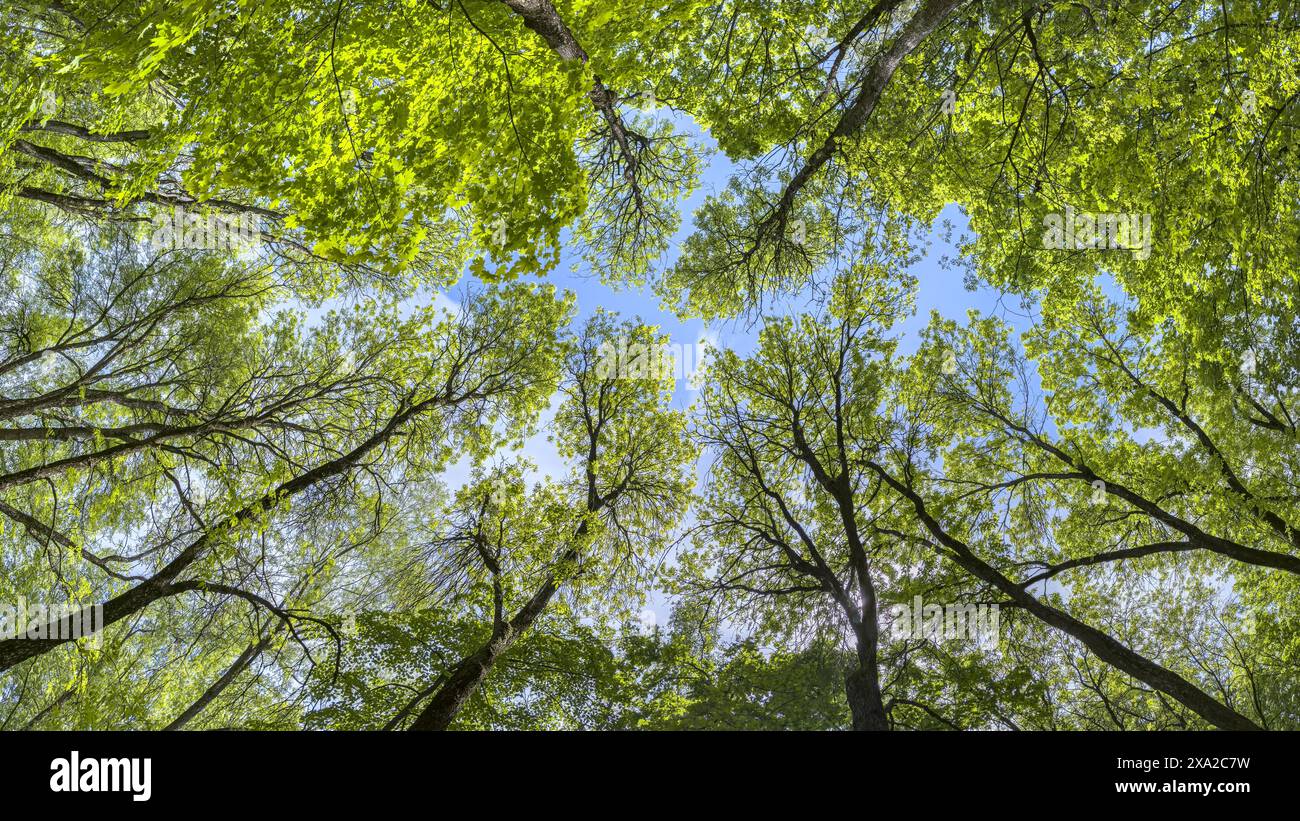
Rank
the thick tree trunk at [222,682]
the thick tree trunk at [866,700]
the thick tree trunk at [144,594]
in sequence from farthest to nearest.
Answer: the thick tree trunk at [222,682] → the thick tree trunk at [866,700] → the thick tree trunk at [144,594]

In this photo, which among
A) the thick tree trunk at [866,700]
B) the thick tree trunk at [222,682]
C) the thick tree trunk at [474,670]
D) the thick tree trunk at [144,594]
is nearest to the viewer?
the thick tree trunk at [144,594]

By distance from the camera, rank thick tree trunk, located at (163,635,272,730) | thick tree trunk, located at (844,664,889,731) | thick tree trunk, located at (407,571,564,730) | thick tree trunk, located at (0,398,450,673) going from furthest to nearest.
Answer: thick tree trunk, located at (163,635,272,730)
thick tree trunk, located at (407,571,564,730)
thick tree trunk, located at (844,664,889,731)
thick tree trunk, located at (0,398,450,673)

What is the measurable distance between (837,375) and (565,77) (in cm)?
796

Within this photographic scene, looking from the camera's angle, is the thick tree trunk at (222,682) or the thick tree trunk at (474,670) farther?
the thick tree trunk at (222,682)

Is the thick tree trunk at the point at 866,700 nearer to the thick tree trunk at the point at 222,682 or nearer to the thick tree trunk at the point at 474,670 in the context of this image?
the thick tree trunk at the point at 474,670

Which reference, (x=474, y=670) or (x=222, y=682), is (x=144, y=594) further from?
(x=222, y=682)

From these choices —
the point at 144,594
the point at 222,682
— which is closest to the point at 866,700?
the point at 144,594

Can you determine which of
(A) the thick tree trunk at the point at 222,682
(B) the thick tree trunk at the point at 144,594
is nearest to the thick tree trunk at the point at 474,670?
(B) the thick tree trunk at the point at 144,594

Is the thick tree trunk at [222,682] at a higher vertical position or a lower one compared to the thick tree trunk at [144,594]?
lower

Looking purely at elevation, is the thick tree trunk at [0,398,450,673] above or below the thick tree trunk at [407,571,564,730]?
above

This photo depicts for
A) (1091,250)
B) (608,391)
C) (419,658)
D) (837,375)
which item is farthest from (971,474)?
(419,658)

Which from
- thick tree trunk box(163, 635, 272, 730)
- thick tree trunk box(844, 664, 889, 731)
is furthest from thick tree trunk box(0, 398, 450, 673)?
thick tree trunk box(844, 664, 889, 731)

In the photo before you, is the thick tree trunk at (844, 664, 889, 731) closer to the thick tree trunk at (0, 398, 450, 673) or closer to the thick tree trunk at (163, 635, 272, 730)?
the thick tree trunk at (0, 398, 450, 673)
